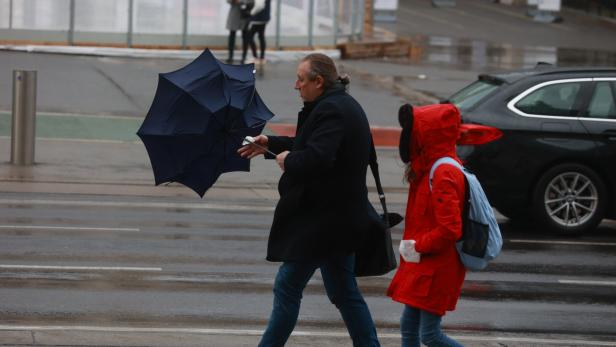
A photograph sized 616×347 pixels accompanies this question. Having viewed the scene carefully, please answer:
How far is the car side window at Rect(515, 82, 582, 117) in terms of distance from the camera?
13.2 m

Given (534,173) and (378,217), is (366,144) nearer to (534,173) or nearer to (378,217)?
(378,217)

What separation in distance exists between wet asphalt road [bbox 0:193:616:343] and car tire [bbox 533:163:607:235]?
215 mm

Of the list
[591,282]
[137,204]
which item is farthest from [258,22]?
[591,282]

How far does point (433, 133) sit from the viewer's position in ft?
20.9

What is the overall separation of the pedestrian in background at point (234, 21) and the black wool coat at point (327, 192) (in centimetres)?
2042

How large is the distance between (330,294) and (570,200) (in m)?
6.89

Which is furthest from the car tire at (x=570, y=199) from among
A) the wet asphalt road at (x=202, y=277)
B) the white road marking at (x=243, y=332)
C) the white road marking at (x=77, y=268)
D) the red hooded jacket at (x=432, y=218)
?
the red hooded jacket at (x=432, y=218)

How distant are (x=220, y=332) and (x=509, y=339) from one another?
1.90m

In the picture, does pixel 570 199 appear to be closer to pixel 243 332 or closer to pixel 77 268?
pixel 77 268

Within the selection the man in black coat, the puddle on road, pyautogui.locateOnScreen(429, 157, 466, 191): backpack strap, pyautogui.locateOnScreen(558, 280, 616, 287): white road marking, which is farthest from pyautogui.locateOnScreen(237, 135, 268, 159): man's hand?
the puddle on road

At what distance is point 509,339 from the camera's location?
8.26 metres

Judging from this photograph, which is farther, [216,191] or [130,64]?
[130,64]

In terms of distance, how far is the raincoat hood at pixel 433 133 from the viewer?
6371 mm

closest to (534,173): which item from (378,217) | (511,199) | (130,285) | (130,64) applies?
(511,199)
